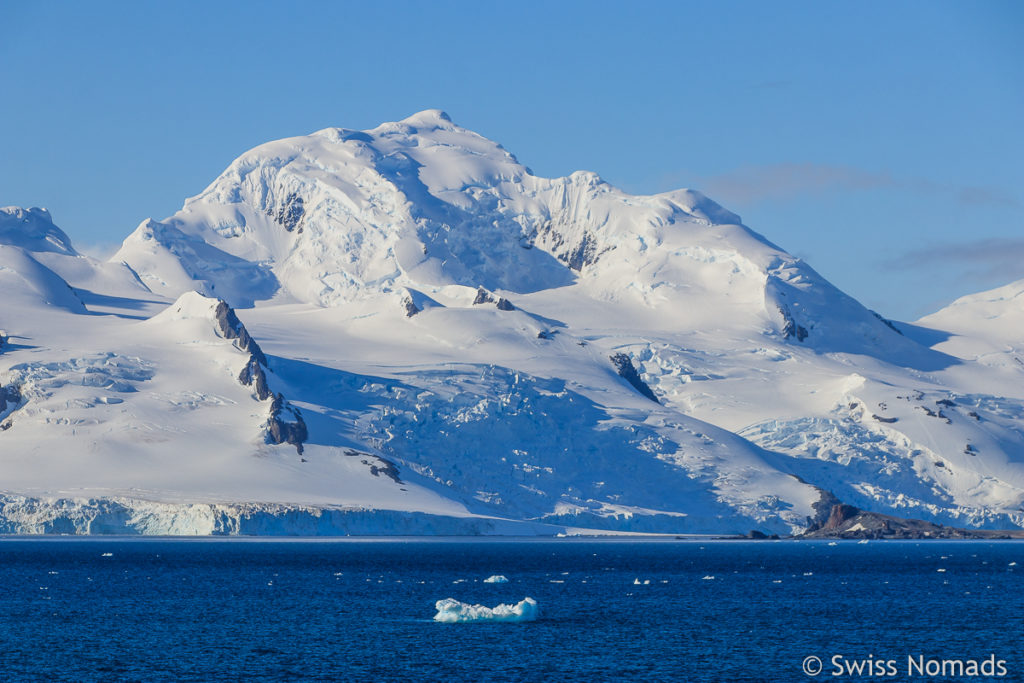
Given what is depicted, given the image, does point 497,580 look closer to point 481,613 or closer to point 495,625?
point 481,613

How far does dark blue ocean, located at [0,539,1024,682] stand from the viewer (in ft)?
270

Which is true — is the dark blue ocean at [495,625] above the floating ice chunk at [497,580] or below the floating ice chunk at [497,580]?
below

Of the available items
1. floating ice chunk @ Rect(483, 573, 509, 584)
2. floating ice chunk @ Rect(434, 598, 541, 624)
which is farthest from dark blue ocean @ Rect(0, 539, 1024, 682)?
floating ice chunk @ Rect(434, 598, 541, 624)

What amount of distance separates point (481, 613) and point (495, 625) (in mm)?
1416

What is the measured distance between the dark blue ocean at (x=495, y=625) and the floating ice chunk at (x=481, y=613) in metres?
1.65

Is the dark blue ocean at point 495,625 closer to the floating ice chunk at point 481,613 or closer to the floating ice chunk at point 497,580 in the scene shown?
the floating ice chunk at point 497,580

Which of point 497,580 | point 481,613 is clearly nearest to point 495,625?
point 481,613

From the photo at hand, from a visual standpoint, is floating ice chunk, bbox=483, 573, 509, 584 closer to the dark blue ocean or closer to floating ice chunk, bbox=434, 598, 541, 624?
the dark blue ocean

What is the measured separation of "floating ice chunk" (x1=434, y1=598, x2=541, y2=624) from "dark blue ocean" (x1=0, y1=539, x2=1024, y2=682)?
165cm

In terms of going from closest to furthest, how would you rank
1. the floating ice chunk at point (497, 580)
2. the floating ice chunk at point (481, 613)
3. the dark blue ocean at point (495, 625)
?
the dark blue ocean at point (495, 625) < the floating ice chunk at point (481, 613) < the floating ice chunk at point (497, 580)

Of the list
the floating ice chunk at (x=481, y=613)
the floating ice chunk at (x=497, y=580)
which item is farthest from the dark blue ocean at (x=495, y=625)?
the floating ice chunk at (x=481, y=613)

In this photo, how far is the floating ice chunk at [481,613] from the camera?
343 feet

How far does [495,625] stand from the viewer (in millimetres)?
103688

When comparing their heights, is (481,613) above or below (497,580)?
below
